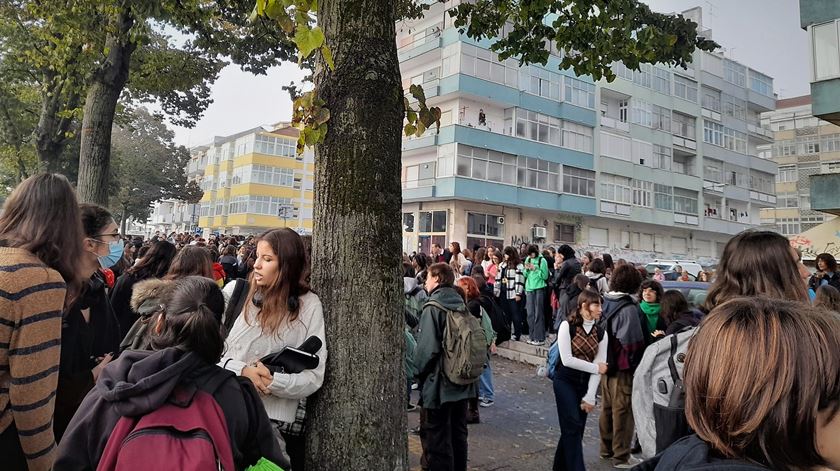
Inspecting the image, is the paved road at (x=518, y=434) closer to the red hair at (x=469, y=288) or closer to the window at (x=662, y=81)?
the red hair at (x=469, y=288)

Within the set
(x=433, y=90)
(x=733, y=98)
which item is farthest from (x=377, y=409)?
(x=733, y=98)

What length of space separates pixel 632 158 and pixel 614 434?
32395mm

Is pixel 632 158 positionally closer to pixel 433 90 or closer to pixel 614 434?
pixel 433 90

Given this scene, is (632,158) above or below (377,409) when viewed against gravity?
above

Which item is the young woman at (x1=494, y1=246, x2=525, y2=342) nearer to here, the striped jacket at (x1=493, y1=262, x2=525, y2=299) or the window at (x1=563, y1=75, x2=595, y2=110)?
the striped jacket at (x1=493, y1=262, x2=525, y2=299)

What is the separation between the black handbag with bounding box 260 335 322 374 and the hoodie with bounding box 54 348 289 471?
581 millimetres

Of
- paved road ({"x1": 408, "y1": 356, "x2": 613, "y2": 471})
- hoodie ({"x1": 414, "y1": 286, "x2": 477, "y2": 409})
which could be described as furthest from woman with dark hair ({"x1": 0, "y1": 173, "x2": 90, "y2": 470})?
paved road ({"x1": 408, "y1": 356, "x2": 613, "y2": 471})

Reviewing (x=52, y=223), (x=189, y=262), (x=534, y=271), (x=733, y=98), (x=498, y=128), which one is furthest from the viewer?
(x=733, y=98)

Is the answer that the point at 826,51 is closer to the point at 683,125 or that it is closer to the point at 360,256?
the point at 360,256

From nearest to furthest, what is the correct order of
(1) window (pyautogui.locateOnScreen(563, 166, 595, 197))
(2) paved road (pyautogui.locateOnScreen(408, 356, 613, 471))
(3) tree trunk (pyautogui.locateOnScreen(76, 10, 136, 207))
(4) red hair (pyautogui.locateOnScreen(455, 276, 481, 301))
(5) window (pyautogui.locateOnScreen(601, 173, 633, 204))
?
1. (2) paved road (pyautogui.locateOnScreen(408, 356, 613, 471))
2. (4) red hair (pyautogui.locateOnScreen(455, 276, 481, 301))
3. (3) tree trunk (pyautogui.locateOnScreen(76, 10, 136, 207))
4. (1) window (pyautogui.locateOnScreen(563, 166, 595, 197))
5. (5) window (pyautogui.locateOnScreen(601, 173, 633, 204))

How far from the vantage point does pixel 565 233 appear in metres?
31.8

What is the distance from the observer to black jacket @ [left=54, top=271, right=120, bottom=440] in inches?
99.6

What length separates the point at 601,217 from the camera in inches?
1288

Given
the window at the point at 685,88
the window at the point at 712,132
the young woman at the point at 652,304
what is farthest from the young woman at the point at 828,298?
the window at the point at 712,132
